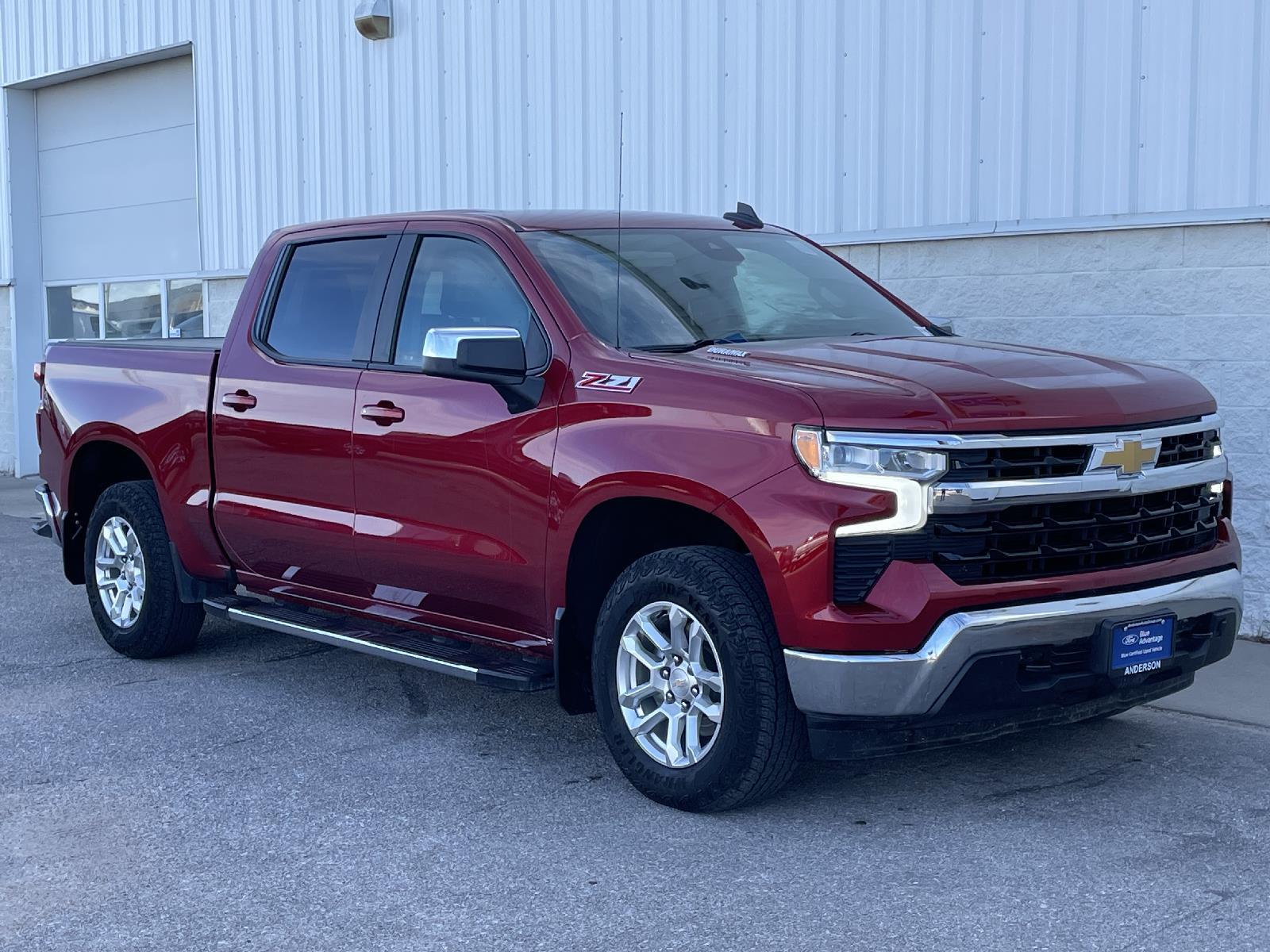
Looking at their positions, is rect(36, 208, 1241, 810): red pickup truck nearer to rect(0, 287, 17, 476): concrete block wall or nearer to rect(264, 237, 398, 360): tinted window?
rect(264, 237, 398, 360): tinted window

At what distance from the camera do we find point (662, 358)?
16.5 ft

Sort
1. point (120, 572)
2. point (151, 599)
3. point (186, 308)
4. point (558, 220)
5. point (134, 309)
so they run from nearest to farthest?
point (558, 220) < point (151, 599) < point (120, 572) < point (186, 308) < point (134, 309)

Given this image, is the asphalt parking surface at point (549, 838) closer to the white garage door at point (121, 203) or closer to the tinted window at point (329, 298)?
the tinted window at point (329, 298)

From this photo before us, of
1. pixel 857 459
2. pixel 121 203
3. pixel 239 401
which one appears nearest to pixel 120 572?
pixel 239 401

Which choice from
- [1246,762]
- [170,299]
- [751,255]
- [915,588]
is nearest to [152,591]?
[751,255]

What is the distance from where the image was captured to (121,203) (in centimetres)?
1562

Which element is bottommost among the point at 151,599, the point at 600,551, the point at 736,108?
the point at 151,599

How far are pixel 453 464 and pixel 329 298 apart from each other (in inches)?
49.8

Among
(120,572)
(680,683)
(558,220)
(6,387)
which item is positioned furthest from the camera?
(6,387)

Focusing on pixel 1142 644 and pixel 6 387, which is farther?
pixel 6 387

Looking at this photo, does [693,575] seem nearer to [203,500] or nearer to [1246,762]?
[1246,762]

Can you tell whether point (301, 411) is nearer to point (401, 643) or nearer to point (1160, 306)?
point (401, 643)

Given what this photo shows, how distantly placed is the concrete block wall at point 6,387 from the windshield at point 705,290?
1198 centimetres

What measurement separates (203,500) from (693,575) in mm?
2787
